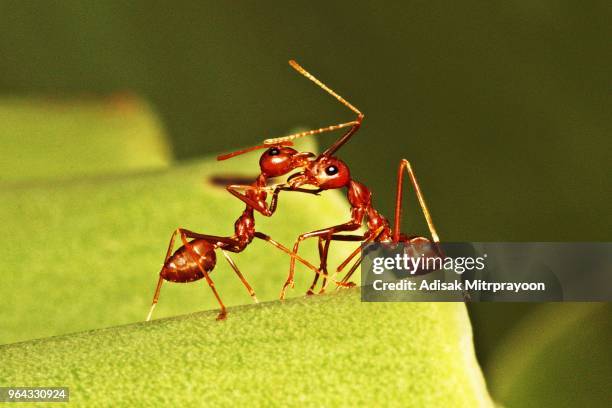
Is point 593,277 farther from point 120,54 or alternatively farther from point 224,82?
point 120,54

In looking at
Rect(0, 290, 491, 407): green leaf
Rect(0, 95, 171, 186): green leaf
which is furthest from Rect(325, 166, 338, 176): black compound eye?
Rect(0, 95, 171, 186): green leaf

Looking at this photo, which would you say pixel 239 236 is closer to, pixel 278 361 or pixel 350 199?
pixel 350 199

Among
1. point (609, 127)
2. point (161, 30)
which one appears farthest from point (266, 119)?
point (609, 127)

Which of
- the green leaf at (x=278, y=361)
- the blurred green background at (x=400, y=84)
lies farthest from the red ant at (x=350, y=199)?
the blurred green background at (x=400, y=84)

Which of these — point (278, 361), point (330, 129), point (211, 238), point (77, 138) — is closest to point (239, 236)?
point (211, 238)

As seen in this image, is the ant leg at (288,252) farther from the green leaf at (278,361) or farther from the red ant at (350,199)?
the green leaf at (278,361)

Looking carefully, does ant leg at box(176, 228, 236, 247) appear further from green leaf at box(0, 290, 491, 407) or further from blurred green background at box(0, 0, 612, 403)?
blurred green background at box(0, 0, 612, 403)
